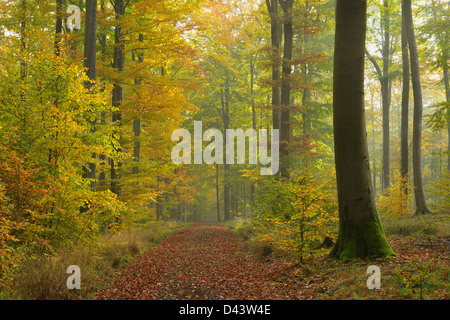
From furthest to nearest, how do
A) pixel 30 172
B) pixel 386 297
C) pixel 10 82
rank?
pixel 10 82 → pixel 30 172 → pixel 386 297

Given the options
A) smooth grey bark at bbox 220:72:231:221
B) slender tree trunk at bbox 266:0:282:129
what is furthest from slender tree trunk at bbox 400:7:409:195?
smooth grey bark at bbox 220:72:231:221

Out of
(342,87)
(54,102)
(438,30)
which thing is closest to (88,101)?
(54,102)

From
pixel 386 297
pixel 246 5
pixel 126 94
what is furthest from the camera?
pixel 246 5

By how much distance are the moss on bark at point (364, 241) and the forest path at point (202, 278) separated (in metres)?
1.27

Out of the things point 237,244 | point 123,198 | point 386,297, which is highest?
point 123,198

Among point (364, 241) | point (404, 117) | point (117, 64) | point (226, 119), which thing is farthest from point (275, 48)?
point (226, 119)

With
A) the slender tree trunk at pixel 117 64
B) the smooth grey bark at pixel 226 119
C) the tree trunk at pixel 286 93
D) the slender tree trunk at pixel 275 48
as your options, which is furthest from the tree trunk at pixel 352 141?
the smooth grey bark at pixel 226 119

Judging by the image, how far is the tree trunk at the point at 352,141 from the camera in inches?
242

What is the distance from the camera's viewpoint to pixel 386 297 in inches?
167

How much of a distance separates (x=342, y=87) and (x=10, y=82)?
7542 mm

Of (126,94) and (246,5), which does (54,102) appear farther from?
(246,5)

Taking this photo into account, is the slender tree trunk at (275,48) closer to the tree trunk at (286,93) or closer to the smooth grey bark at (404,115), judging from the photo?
the tree trunk at (286,93)

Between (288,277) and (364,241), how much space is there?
1.77 m

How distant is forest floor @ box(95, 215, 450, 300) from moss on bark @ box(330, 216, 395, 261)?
193 millimetres
